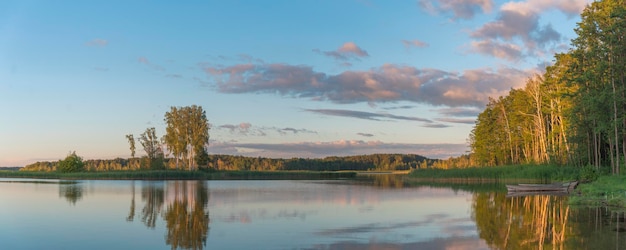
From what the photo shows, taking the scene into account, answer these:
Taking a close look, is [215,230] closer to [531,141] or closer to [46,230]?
[46,230]

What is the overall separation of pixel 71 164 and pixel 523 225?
97405 millimetres

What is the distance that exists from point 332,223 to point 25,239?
1058 centimetres

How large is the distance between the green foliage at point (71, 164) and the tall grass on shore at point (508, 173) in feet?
214

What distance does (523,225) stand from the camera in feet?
62.4

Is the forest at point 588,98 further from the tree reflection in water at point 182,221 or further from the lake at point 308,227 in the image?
the tree reflection in water at point 182,221

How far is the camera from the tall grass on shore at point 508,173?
1858 inches

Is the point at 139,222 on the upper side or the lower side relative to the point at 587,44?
lower

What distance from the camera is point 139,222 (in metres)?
20.3

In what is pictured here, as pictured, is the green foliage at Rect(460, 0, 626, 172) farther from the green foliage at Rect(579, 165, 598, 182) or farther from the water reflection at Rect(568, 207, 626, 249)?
the water reflection at Rect(568, 207, 626, 249)

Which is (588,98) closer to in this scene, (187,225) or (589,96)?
(589,96)

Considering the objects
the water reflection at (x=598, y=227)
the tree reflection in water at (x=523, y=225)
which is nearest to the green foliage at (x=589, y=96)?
the tree reflection in water at (x=523, y=225)

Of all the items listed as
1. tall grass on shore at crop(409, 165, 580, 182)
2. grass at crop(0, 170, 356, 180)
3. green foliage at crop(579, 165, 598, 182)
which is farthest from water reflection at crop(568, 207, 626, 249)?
grass at crop(0, 170, 356, 180)

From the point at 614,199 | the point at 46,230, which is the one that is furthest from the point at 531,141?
the point at 46,230

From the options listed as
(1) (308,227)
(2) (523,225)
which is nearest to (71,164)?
(1) (308,227)
